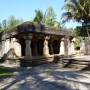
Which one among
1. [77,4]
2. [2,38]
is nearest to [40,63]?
[2,38]

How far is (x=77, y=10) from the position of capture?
35688 millimetres

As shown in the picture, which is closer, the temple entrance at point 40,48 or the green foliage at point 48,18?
the temple entrance at point 40,48

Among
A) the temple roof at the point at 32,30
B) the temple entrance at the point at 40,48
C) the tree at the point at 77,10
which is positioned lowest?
the temple entrance at the point at 40,48

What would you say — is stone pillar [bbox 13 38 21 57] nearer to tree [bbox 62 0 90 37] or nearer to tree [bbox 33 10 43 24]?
tree [bbox 62 0 90 37]

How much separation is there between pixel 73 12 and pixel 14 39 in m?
15.3

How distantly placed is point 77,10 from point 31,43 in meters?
14.4

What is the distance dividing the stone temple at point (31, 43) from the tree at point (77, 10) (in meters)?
10.6

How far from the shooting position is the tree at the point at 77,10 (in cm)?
3506

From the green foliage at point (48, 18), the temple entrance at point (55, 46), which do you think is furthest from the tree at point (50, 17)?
the temple entrance at point (55, 46)

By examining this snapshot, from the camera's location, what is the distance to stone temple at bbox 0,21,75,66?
64.8ft

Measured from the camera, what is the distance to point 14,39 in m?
23.1

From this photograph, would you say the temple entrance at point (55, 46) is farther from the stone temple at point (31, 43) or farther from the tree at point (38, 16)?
the tree at point (38, 16)

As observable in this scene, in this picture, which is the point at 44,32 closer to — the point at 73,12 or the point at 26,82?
the point at 26,82

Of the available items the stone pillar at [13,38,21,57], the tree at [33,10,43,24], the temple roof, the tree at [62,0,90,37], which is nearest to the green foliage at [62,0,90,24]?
the tree at [62,0,90,37]
